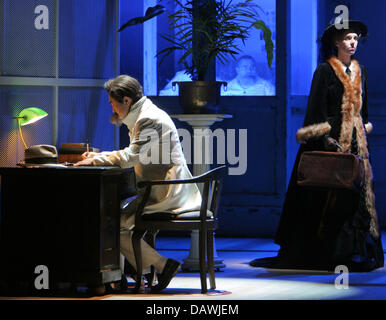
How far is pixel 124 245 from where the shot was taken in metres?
4.65

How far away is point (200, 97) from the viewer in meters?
5.63

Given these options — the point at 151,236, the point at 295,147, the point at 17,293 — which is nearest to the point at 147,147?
the point at 151,236

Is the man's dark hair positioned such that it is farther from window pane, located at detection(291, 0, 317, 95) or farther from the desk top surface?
window pane, located at detection(291, 0, 317, 95)

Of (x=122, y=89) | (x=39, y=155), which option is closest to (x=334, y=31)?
(x=122, y=89)

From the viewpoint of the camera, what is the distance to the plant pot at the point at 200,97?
5.63 metres

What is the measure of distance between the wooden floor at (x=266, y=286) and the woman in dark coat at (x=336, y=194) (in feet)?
0.53

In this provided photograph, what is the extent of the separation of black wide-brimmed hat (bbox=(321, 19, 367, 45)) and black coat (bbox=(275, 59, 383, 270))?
19 cm

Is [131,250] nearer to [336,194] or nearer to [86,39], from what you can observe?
[336,194]

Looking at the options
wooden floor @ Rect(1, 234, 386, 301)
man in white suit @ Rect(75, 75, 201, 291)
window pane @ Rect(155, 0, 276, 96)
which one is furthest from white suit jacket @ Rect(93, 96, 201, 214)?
window pane @ Rect(155, 0, 276, 96)

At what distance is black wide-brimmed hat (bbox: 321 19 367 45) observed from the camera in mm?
5602

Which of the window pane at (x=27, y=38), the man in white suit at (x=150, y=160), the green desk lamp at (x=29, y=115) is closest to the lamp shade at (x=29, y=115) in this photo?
the green desk lamp at (x=29, y=115)

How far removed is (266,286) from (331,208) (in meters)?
0.97
